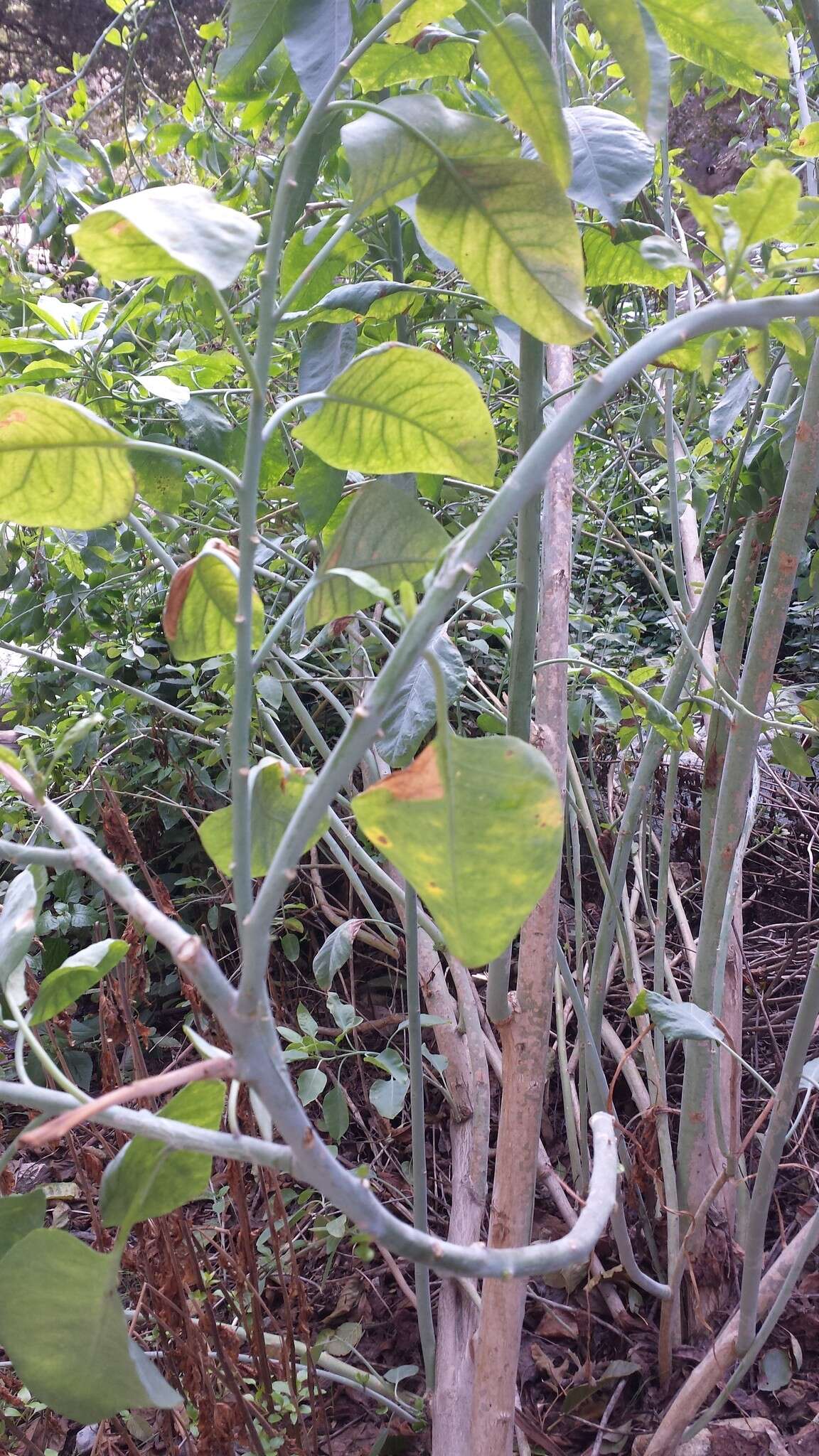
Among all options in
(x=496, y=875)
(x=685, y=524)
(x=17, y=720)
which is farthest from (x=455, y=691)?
(x=17, y=720)

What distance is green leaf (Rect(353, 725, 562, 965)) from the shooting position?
0.98 ft

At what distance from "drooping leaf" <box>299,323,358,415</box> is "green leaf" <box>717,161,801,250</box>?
32 cm

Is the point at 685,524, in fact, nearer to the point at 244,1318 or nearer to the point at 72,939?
the point at 244,1318

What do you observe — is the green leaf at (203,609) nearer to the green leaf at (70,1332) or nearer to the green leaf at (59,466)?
the green leaf at (59,466)

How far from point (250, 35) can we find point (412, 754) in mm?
425

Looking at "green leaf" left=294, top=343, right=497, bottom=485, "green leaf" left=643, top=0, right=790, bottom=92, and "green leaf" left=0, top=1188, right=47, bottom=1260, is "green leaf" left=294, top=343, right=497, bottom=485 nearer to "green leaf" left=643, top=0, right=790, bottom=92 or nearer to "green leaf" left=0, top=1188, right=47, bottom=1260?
"green leaf" left=643, top=0, right=790, bottom=92

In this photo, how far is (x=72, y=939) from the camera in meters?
2.02

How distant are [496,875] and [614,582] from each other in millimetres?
2088

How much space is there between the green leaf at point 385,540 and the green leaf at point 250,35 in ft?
0.93

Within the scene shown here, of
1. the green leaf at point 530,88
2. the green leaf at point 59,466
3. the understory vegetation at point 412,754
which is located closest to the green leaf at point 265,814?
the understory vegetation at point 412,754

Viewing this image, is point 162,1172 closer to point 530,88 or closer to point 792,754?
point 530,88

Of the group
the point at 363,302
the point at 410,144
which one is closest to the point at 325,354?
the point at 363,302

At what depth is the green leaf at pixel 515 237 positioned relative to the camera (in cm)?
35

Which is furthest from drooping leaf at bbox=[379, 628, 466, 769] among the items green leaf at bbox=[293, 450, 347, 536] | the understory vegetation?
green leaf at bbox=[293, 450, 347, 536]
